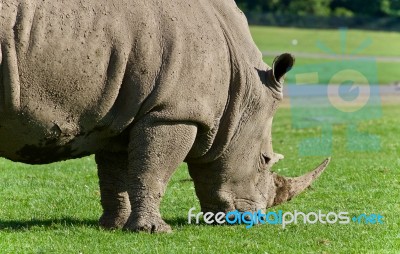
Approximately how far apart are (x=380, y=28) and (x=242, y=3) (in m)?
9.19

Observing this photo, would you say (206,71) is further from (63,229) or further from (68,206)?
(68,206)

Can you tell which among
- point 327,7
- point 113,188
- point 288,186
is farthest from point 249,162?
point 327,7

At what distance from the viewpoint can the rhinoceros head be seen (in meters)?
9.57

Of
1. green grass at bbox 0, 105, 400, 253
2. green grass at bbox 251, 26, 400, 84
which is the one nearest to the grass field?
green grass at bbox 0, 105, 400, 253

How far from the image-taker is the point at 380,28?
Result: 222 ft

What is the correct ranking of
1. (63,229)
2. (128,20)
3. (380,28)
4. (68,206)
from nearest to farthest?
(128,20) → (63,229) → (68,206) → (380,28)

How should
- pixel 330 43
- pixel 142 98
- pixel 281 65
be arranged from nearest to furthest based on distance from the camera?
1. pixel 142 98
2. pixel 281 65
3. pixel 330 43

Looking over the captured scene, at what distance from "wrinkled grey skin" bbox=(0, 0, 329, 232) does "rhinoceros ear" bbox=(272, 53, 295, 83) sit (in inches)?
0.5

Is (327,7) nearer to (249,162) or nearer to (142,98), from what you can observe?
(249,162)

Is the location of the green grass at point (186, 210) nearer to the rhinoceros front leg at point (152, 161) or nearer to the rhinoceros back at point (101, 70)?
the rhinoceros front leg at point (152, 161)

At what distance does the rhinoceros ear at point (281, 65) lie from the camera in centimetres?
943

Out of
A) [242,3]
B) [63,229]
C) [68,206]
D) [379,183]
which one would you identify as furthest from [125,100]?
[242,3]

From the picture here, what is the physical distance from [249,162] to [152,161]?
1.14m

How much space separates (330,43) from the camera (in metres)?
54.5
